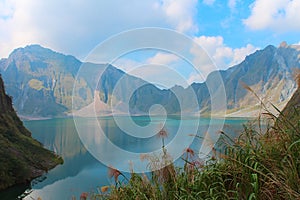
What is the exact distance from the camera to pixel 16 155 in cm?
2988

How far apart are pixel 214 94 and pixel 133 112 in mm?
2084

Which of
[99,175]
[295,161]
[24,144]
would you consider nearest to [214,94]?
[295,161]

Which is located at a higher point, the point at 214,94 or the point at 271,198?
the point at 214,94

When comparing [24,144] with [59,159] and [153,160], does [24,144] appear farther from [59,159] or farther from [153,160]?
[153,160]

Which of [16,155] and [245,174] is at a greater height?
[245,174]

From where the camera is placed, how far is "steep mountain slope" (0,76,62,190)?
87.4 ft

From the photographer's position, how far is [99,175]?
27.3m

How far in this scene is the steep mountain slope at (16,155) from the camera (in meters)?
26.6

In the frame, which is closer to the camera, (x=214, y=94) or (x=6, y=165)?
(x=214, y=94)

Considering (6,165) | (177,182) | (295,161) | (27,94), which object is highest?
(27,94)

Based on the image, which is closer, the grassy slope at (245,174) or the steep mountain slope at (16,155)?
the grassy slope at (245,174)

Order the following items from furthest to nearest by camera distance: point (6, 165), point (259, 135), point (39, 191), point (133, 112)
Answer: point (6, 165)
point (39, 191)
point (133, 112)
point (259, 135)

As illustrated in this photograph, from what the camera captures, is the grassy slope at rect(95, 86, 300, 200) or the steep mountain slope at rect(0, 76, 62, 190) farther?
the steep mountain slope at rect(0, 76, 62, 190)

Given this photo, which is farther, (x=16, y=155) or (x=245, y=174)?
(x=16, y=155)
